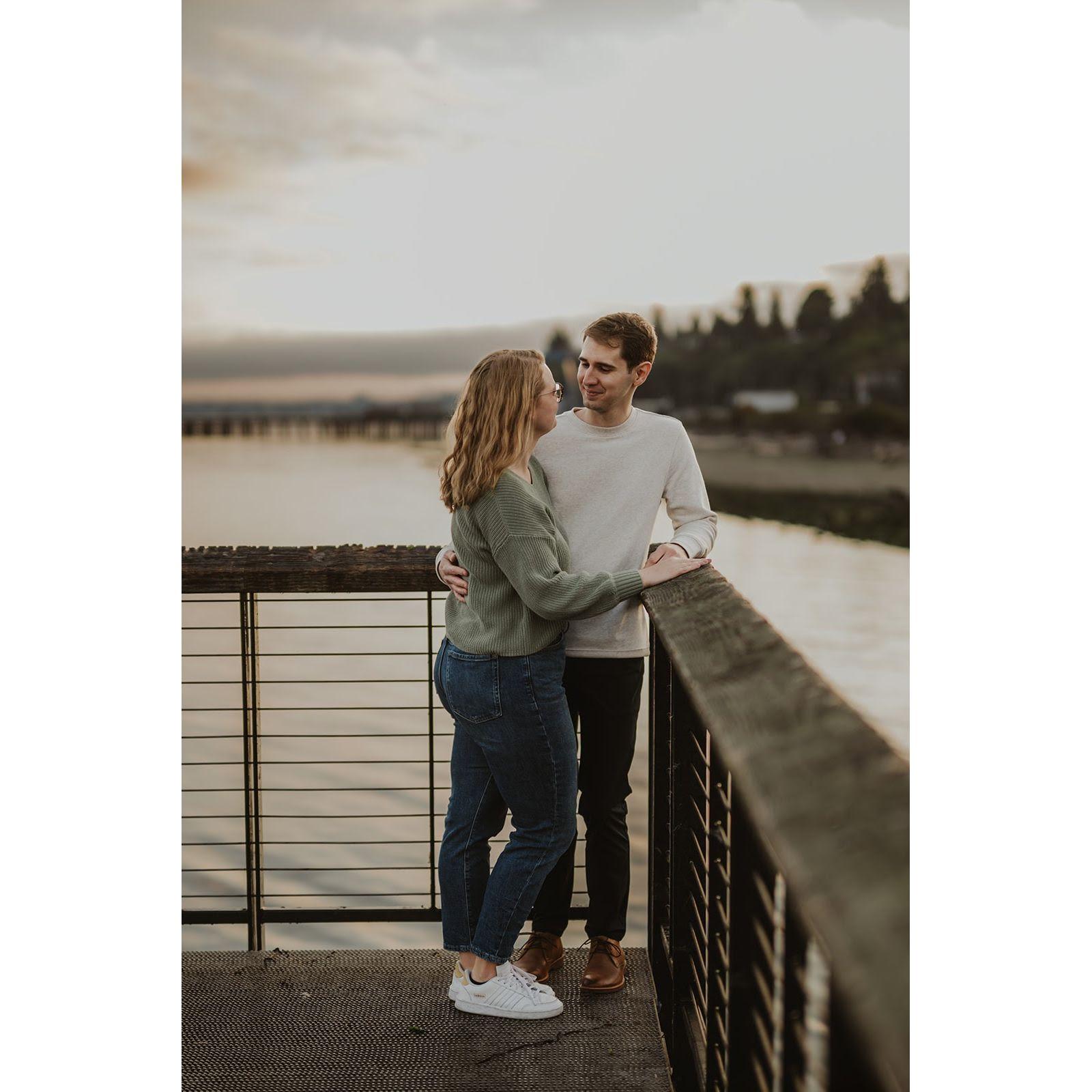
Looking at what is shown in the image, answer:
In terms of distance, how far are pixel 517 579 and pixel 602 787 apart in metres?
0.63

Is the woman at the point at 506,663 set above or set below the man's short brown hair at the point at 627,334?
below

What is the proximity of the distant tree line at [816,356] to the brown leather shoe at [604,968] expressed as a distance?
12514mm

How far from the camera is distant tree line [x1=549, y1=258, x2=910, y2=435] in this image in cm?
1562

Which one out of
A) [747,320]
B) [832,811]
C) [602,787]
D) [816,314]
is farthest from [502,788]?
[816,314]

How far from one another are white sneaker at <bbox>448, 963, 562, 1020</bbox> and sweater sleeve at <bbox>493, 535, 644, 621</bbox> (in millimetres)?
807

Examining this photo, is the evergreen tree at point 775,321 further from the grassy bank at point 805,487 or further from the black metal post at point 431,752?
the black metal post at point 431,752

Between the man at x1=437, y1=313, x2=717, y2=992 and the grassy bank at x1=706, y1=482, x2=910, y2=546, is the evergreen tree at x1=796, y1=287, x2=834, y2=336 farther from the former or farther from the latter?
the man at x1=437, y1=313, x2=717, y2=992

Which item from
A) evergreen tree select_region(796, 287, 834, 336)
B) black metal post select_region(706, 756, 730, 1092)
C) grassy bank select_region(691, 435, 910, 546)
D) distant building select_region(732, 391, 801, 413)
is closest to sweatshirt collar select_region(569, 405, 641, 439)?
black metal post select_region(706, 756, 730, 1092)

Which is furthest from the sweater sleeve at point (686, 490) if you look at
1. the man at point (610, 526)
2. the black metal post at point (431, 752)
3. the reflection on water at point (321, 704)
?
the reflection on water at point (321, 704)

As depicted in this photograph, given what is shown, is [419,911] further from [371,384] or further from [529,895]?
[371,384]

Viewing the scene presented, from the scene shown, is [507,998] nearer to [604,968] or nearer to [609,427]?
[604,968]

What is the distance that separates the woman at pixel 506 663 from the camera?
6.68 ft

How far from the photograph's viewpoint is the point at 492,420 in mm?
2051
